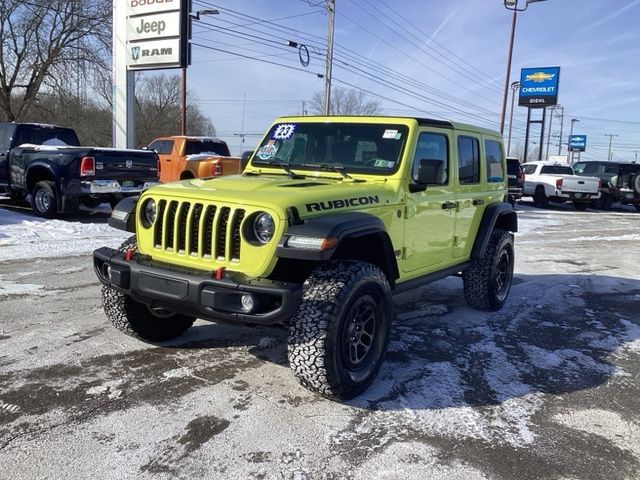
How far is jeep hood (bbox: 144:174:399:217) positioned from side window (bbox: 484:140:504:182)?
6.95ft

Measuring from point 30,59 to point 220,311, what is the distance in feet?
93.2

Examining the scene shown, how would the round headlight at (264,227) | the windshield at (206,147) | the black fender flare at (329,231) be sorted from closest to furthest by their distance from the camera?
the black fender flare at (329,231), the round headlight at (264,227), the windshield at (206,147)

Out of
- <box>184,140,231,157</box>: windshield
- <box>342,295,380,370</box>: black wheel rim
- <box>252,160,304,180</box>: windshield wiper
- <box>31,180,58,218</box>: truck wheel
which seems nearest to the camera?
<box>342,295,380,370</box>: black wheel rim

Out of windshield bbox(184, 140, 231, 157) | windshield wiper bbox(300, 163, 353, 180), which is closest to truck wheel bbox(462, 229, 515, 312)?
windshield wiper bbox(300, 163, 353, 180)

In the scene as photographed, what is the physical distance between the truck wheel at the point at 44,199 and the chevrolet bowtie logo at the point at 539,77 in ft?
140

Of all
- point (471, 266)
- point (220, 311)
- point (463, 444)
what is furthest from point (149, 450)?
point (471, 266)

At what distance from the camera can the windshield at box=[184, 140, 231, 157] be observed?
1493cm

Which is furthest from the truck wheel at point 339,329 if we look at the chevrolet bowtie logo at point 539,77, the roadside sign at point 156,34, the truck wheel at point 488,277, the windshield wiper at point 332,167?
the chevrolet bowtie logo at point 539,77

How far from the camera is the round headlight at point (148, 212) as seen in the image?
3.94m

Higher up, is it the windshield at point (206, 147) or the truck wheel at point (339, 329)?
the windshield at point (206, 147)

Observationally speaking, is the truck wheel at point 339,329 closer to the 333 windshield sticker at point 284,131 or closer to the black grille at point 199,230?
the black grille at point 199,230

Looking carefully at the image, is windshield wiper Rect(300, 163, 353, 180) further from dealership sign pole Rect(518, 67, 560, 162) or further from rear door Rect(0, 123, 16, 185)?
dealership sign pole Rect(518, 67, 560, 162)

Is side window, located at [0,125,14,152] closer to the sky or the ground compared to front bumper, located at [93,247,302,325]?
closer to the sky

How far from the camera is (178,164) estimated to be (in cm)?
1477
